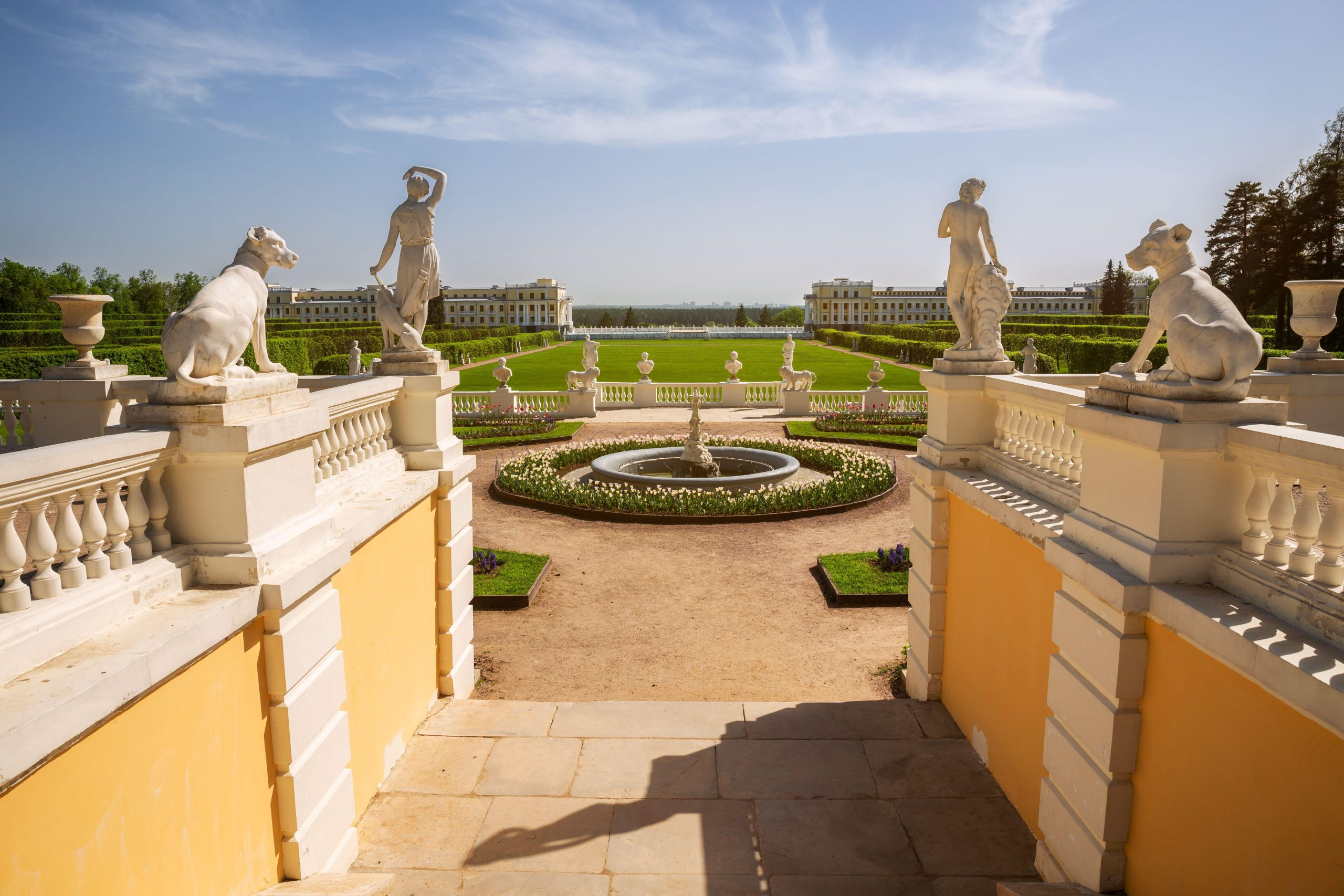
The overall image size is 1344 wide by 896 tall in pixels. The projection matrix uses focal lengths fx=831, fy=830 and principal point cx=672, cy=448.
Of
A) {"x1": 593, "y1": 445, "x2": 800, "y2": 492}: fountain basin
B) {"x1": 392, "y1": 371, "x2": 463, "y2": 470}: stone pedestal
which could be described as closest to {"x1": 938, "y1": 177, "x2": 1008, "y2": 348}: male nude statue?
{"x1": 392, "y1": 371, "x2": 463, "y2": 470}: stone pedestal

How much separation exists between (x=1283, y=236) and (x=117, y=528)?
41529mm

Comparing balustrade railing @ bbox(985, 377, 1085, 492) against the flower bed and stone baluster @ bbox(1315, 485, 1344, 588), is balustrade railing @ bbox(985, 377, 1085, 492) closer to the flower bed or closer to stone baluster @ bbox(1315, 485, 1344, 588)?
stone baluster @ bbox(1315, 485, 1344, 588)

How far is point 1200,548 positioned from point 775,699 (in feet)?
14.7

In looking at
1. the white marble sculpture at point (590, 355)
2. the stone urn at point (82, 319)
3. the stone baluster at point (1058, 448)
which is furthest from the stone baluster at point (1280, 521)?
the white marble sculpture at point (590, 355)

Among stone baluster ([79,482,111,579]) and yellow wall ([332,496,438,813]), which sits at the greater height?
stone baluster ([79,482,111,579])

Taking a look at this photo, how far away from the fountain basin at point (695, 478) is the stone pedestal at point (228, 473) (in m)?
10.8

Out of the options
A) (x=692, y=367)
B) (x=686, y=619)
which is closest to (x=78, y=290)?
(x=692, y=367)

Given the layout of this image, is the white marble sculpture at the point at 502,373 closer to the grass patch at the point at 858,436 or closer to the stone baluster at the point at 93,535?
the grass patch at the point at 858,436

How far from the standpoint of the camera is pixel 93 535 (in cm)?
328

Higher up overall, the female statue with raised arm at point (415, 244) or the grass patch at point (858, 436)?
the female statue with raised arm at point (415, 244)

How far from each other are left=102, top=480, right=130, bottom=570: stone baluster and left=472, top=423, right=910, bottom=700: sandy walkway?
4.64m

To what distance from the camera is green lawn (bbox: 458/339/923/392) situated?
35.0m

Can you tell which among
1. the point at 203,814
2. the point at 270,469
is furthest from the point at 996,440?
the point at 203,814

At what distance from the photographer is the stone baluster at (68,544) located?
10.2 feet
